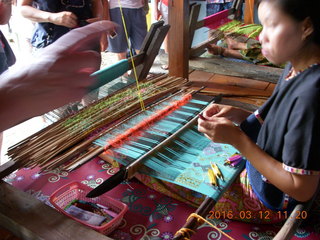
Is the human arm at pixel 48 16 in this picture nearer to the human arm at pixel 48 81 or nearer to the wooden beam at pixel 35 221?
the wooden beam at pixel 35 221

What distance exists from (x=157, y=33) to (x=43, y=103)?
4.86 feet

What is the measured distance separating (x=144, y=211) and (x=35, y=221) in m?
0.52

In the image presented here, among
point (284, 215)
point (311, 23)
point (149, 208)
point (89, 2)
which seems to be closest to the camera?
A: point (311, 23)

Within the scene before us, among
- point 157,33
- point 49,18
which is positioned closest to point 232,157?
point 157,33

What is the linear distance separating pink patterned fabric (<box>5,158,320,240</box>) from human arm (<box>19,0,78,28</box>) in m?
0.86

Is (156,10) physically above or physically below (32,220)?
above

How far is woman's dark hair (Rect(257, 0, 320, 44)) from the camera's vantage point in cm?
84

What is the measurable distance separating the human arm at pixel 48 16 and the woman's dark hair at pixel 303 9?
137 centimetres

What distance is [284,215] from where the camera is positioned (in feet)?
4.11

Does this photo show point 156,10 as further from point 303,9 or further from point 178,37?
point 303,9

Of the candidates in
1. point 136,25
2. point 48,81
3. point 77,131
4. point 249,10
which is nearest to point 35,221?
point 77,131

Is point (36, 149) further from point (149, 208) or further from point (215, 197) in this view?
point (215, 197)

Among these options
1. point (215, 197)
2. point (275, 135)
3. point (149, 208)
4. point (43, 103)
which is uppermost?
point (43, 103)

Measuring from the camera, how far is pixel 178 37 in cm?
227
